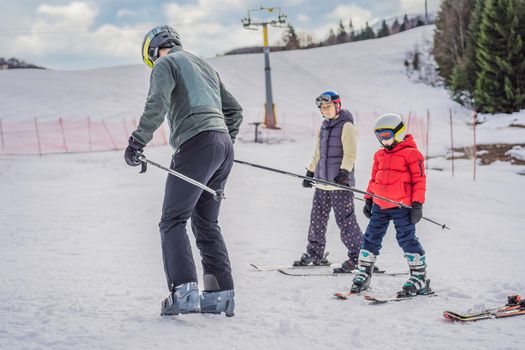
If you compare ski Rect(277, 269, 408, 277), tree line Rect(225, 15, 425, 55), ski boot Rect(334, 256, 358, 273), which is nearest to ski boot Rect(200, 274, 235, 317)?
ski Rect(277, 269, 408, 277)

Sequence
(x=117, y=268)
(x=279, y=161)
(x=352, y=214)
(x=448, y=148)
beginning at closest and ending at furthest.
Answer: (x=117, y=268) < (x=352, y=214) < (x=279, y=161) < (x=448, y=148)

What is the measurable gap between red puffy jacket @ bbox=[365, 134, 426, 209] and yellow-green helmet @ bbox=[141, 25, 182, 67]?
1.82m

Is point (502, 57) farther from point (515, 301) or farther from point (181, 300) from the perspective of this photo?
point (181, 300)

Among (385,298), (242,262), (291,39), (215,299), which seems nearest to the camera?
(215,299)

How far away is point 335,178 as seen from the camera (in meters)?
4.86

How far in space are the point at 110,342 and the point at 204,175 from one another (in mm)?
1087

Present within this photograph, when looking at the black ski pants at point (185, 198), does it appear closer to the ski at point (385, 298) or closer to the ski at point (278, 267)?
the ski at point (385, 298)

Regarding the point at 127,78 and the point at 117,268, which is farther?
the point at 127,78

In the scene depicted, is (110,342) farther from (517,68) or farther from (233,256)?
(517,68)

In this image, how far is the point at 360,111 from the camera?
31.7 metres

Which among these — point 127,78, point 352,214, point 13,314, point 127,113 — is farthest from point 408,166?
point 127,78

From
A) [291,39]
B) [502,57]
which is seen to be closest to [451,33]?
[502,57]

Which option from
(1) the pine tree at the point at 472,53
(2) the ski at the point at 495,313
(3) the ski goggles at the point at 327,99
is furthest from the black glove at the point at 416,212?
(1) the pine tree at the point at 472,53

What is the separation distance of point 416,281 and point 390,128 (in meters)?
1.16
